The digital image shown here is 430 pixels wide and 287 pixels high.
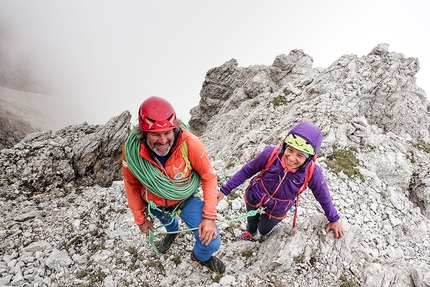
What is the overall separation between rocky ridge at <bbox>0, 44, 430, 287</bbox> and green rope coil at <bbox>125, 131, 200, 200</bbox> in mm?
1271

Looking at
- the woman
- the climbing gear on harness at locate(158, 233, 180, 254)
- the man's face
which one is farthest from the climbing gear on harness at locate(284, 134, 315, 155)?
the climbing gear on harness at locate(158, 233, 180, 254)

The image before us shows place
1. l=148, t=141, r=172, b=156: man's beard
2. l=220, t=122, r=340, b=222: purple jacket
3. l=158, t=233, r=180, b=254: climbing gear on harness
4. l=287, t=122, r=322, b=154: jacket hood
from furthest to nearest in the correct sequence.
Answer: l=158, t=233, r=180, b=254: climbing gear on harness
l=220, t=122, r=340, b=222: purple jacket
l=287, t=122, r=322, b=154: jacket hood
l=148, t=141, r=172, b=156: man's beard

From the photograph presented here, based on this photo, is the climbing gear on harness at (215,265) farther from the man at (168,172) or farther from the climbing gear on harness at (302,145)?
the climbing gear on harness at (302,145)

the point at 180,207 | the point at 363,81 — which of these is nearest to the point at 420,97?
the point at 363,81

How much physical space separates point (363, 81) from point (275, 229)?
1562cm

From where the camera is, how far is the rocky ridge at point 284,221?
495 centimetres

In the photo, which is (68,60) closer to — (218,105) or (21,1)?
(21,1)

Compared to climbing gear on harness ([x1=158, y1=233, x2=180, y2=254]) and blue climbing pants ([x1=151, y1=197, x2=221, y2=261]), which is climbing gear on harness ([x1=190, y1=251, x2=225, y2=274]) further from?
climbing gear on harness ([x1=158, y1=233, x2=180, y2=254])

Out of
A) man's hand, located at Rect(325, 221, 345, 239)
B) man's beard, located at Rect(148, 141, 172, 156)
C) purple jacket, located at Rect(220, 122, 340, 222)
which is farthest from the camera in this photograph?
man's hand, located at Rect(325, 221, 345, 239)

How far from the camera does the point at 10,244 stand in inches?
283

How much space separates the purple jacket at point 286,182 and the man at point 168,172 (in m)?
0.94

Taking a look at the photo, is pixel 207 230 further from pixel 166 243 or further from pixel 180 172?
pixel 166 243

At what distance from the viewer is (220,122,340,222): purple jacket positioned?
419 cm

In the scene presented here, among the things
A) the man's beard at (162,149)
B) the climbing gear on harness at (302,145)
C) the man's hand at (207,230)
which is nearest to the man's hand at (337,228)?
the climbing gear on harness at (302,145)
